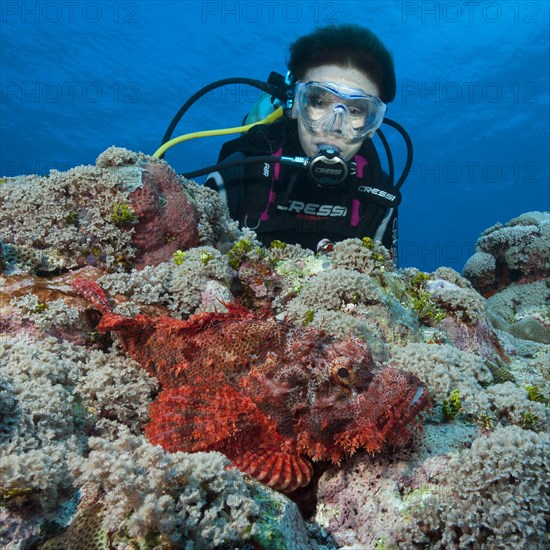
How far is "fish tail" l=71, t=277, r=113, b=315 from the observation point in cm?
363

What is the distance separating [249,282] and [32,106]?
6214cm

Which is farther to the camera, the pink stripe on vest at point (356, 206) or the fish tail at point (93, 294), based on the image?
the pink stripe on vest at point (356, 206)

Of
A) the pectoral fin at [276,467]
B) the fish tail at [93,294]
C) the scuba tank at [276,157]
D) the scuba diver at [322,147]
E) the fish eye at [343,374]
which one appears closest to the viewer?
the pectoral fin at [276,467]

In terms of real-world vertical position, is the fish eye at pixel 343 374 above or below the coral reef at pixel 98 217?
below

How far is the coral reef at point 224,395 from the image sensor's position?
1.91m

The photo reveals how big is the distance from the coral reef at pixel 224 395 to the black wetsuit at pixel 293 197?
309 centimetres

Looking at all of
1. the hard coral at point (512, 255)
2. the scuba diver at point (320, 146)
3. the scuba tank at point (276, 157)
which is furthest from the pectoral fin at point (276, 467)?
the hard coral at point (512, 255)

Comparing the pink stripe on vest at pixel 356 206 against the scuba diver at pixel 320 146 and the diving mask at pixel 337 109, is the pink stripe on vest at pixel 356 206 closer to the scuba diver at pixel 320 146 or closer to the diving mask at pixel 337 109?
the scuba diver at pixel 320 146

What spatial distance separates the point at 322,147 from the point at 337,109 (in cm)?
76

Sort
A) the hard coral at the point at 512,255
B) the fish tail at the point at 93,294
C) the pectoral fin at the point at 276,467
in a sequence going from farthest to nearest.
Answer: the hard coral at the point at 512,255 < the fish tail at the point at 93,294 < the pectoral fin at the point at 276,467

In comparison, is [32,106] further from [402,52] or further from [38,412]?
[38,412]

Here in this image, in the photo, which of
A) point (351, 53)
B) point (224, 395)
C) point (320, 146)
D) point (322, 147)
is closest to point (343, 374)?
point (224, 395)

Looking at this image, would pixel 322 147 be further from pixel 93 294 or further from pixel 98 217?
pixel 93 294

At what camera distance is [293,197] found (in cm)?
815
